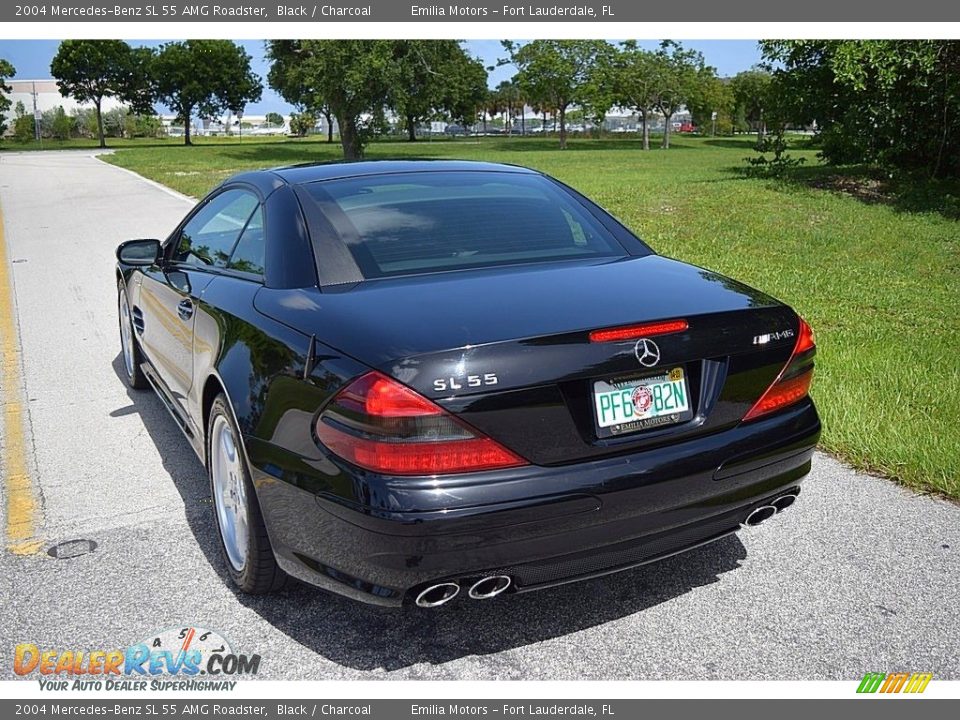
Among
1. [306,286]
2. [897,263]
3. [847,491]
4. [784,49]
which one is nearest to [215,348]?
[306,286]

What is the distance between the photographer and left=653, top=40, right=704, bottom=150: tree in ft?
208

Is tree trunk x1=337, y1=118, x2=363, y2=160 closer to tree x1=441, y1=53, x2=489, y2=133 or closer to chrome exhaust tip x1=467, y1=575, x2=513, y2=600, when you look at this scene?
tree x1=441, y1=53, x2=489, y2=133

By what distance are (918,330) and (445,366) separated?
636 cm

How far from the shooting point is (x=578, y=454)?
276 centimetres

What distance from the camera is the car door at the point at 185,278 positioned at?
409cm

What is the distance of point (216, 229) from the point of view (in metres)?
4.41

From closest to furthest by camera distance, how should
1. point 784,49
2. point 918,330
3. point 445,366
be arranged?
point 445,366 < point 918,330 < point 784,49

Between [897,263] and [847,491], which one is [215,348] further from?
[897,263]

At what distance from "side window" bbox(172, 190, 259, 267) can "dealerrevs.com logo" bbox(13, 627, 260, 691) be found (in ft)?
5.44

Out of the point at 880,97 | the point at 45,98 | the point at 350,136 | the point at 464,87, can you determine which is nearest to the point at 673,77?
the point at 464,87

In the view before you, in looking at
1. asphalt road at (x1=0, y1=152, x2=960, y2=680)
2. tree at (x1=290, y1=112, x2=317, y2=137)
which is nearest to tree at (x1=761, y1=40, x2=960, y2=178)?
asphalt road at (x1=0, y1=152, x2=960, y2=680)

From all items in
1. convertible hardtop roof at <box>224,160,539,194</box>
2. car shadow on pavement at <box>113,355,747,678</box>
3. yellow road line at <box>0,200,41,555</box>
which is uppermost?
convertible hardtop roof at <box>224,160,539,194</box>

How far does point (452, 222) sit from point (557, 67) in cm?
5975

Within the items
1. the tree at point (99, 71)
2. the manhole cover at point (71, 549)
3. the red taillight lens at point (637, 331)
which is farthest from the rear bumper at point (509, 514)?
the tree at point (99, 71)
